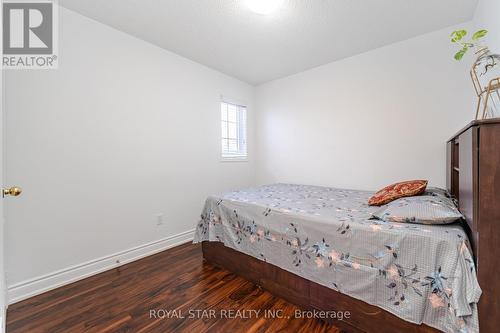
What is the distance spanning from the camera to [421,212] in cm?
136

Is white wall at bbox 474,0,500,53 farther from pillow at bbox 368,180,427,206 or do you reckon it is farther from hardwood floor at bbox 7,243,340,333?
hardwood floor at bbox 7,243,340,333

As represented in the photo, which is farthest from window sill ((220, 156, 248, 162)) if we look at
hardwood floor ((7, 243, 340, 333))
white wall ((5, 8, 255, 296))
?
hardwood floor ((7, 243, 340, 333))

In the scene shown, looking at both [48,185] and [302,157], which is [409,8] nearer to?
[302,157]

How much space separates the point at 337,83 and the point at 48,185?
357cm

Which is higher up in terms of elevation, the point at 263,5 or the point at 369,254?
the point at 263,5

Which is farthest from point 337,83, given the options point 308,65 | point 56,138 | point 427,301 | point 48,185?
point 48,185

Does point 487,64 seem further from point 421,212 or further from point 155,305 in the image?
point 155,305

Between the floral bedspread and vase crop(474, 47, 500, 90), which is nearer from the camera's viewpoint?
the floral bedspread

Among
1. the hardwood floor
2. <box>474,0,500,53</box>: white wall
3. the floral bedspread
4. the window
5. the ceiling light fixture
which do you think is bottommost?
the hardwood floor

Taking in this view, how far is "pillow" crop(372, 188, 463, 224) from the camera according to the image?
128 cm
